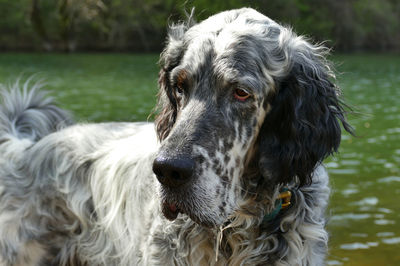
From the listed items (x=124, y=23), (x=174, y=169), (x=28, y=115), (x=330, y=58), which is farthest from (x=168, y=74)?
(x=124, y=23)

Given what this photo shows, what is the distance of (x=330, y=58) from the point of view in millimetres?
5484

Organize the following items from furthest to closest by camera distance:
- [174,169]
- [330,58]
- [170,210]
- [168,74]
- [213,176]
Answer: [330,58], [168,74], [170,210], [213,176], [174,169]

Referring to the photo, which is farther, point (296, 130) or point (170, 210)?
point (296, 130)

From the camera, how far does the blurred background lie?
7.43 metres

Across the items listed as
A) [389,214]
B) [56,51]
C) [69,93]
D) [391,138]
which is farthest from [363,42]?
[389,214]

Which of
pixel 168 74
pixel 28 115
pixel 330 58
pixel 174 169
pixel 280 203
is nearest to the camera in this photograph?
pixel 174 169

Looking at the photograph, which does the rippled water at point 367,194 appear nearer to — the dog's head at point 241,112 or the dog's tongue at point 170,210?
the dog's head at point 241,112

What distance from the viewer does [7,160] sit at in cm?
574

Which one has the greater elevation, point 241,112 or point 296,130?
point 241,112

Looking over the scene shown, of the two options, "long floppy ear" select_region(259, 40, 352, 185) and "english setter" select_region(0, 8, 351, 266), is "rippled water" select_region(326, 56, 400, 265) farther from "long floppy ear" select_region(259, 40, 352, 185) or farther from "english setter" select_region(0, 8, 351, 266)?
"english setter" select_region(0, 8, 351, 266)

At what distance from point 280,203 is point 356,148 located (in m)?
8.48

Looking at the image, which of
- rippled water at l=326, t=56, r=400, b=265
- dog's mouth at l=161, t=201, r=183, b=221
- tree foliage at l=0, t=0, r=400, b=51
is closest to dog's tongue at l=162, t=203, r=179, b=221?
dog's mouth at l=161, t=201, r=183, b=221

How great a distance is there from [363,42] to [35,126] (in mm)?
62188

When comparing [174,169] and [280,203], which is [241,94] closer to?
[174,169]
